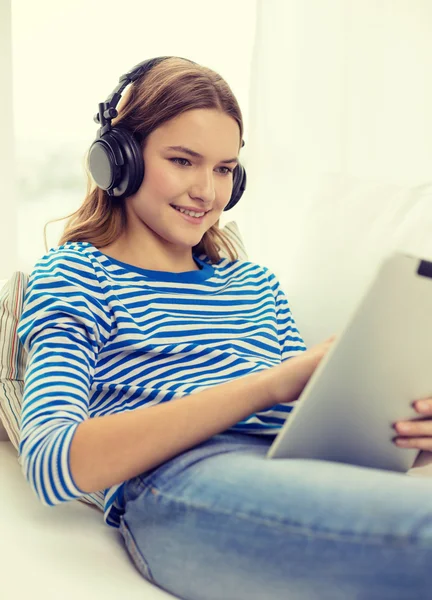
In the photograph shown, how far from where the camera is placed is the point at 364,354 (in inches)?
29.0

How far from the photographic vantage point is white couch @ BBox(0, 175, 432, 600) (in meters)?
0.82

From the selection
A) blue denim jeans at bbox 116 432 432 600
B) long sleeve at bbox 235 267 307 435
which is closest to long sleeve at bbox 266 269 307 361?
long sleeve at bbox 235 267 307 435

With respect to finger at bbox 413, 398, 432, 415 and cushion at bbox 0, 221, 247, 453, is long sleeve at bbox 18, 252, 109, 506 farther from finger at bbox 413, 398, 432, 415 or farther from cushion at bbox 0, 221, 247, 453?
finger at bbox 413, 398, 432, 415

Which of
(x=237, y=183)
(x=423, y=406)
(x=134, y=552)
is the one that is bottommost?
(x=134, y=552)

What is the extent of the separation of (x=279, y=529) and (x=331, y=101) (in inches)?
61.4

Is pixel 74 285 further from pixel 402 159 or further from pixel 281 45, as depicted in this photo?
pixel 281 45

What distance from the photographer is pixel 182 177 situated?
116 cm

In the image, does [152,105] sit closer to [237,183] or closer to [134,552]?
[237,183]

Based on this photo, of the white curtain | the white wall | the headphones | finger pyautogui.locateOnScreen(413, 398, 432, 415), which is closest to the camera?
finger pyautogui.locateOnScreen(413, 398, 432, 415)

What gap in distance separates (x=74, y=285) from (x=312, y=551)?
495mm

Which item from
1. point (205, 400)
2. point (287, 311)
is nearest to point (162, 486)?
point (205, 400)

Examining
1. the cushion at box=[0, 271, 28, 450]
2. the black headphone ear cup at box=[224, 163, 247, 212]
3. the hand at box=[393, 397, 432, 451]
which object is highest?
the black headphone ear cup at box=[224, 163, 247, 212]

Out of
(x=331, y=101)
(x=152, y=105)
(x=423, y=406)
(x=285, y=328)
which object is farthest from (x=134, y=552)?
(x=331, y=101)

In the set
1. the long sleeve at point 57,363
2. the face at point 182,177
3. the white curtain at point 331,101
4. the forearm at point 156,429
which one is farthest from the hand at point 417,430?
the white curtain at point 331,101
